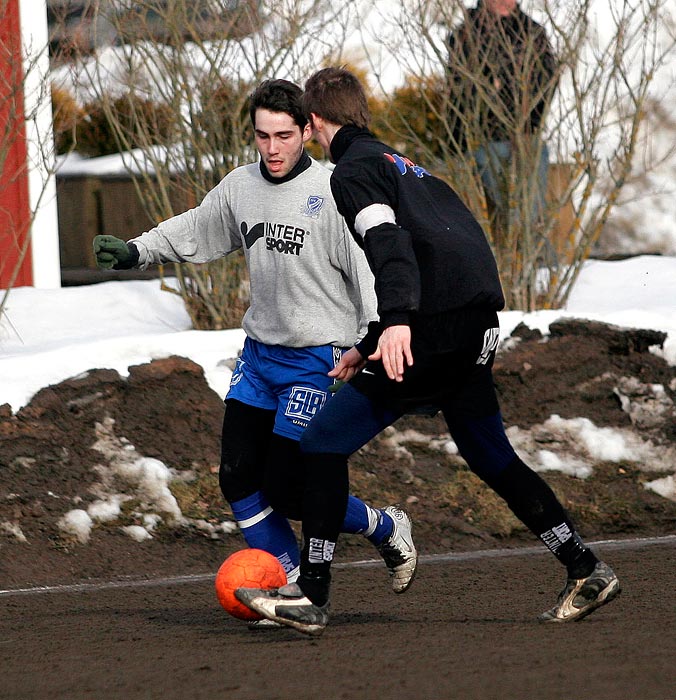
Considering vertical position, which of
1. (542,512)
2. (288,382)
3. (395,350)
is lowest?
(542,512)

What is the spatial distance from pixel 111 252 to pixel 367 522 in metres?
1.42

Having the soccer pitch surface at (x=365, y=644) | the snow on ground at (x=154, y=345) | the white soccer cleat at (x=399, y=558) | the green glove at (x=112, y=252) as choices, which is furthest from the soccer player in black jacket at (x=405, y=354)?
the snow on ground at (x=154, y=345)

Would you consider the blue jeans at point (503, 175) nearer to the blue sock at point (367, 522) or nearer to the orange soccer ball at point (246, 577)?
the blue sock at point (367, 522)

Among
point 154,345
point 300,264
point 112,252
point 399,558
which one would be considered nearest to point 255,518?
point 399,558

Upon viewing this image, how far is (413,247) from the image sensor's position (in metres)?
4.29

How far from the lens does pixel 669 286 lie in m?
11.0

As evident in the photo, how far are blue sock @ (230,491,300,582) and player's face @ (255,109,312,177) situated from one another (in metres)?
1.26

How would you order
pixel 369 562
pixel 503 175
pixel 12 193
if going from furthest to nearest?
pixel 12 193 → pixel 503 175 → pixel 369 562

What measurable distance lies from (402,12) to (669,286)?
3268 mm

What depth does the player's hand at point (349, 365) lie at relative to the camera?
176 inches

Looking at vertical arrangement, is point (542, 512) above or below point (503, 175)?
below

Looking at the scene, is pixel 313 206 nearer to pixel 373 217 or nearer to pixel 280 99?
pixel 280 99

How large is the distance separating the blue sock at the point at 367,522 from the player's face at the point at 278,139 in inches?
51.0

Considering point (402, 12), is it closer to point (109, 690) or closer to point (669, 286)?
point (669, 286)
